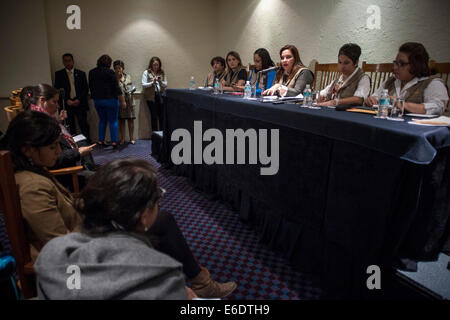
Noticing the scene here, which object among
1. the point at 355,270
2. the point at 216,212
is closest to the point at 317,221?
the point at 355,270

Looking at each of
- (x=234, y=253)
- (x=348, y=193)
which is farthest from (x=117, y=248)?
(x=234, y=253)

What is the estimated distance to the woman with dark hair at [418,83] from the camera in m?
1.70

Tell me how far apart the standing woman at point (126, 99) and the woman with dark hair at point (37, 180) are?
4.16 m

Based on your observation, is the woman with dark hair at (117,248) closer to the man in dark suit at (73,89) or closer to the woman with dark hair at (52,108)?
the woman with dark hair at (52,108)

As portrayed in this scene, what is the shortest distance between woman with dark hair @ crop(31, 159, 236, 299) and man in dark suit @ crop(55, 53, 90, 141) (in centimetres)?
463

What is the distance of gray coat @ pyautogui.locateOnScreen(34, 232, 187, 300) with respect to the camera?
582mm

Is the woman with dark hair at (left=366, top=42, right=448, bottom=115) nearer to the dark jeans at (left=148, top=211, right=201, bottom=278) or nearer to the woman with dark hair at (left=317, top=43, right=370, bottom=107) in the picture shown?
the woman with dark hair at (left=317, top=43, right=370, bottom=107)

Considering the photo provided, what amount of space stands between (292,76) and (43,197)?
2428 millimetres

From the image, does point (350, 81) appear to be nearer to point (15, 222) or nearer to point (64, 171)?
point (64, 171)

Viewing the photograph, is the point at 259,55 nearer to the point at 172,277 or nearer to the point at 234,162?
the point at 234,162

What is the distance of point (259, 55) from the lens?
11.1ft

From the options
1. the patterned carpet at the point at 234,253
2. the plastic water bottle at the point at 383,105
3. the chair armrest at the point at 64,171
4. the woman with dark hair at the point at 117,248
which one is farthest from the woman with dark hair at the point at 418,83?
the chair armrest at the point at 64,171

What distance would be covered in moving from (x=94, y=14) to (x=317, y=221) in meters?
5.24

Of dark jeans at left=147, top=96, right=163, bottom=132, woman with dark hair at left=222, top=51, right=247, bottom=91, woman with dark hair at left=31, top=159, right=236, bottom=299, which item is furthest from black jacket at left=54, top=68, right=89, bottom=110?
woman with dark hair at left=31, top=159, right=236, bottom=299
